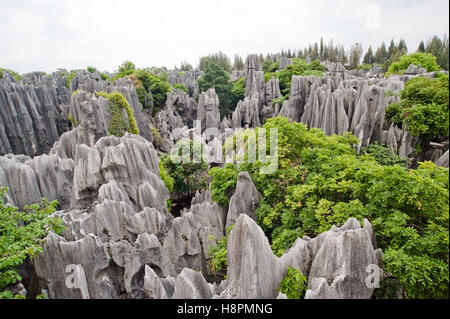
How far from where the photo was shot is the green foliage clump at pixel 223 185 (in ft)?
40.2

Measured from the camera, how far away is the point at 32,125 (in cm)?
2658

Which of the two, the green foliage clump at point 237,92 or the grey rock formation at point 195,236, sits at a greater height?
the green foliage clump at point 237,92

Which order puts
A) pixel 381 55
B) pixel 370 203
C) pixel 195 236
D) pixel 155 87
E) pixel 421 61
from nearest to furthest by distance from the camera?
pixel 370 203 → pixel 195 236 → pixel 155 87 → pixel 421 61 → pixel 381 55

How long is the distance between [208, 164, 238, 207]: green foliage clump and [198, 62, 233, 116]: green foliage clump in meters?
29.8

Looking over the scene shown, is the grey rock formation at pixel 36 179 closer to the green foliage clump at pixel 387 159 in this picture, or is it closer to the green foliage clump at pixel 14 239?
the green foliage clump at pixel 14 239

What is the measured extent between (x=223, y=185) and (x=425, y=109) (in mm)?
12490

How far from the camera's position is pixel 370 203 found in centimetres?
759

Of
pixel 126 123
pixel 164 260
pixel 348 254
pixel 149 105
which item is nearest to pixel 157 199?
pixel 164 260

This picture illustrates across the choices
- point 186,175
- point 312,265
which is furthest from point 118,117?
point 312,265

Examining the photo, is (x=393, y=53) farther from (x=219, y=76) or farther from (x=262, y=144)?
(x=262, y=144)

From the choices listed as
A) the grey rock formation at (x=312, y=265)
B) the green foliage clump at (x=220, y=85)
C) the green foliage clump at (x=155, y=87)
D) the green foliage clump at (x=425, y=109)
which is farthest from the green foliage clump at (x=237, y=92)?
the grey rock formation at (x=312, y=265)

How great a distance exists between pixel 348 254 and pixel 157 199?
9837mm

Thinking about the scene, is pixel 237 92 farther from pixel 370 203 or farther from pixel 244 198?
pixel 370 203

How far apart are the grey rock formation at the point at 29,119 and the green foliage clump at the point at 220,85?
2121 cm
